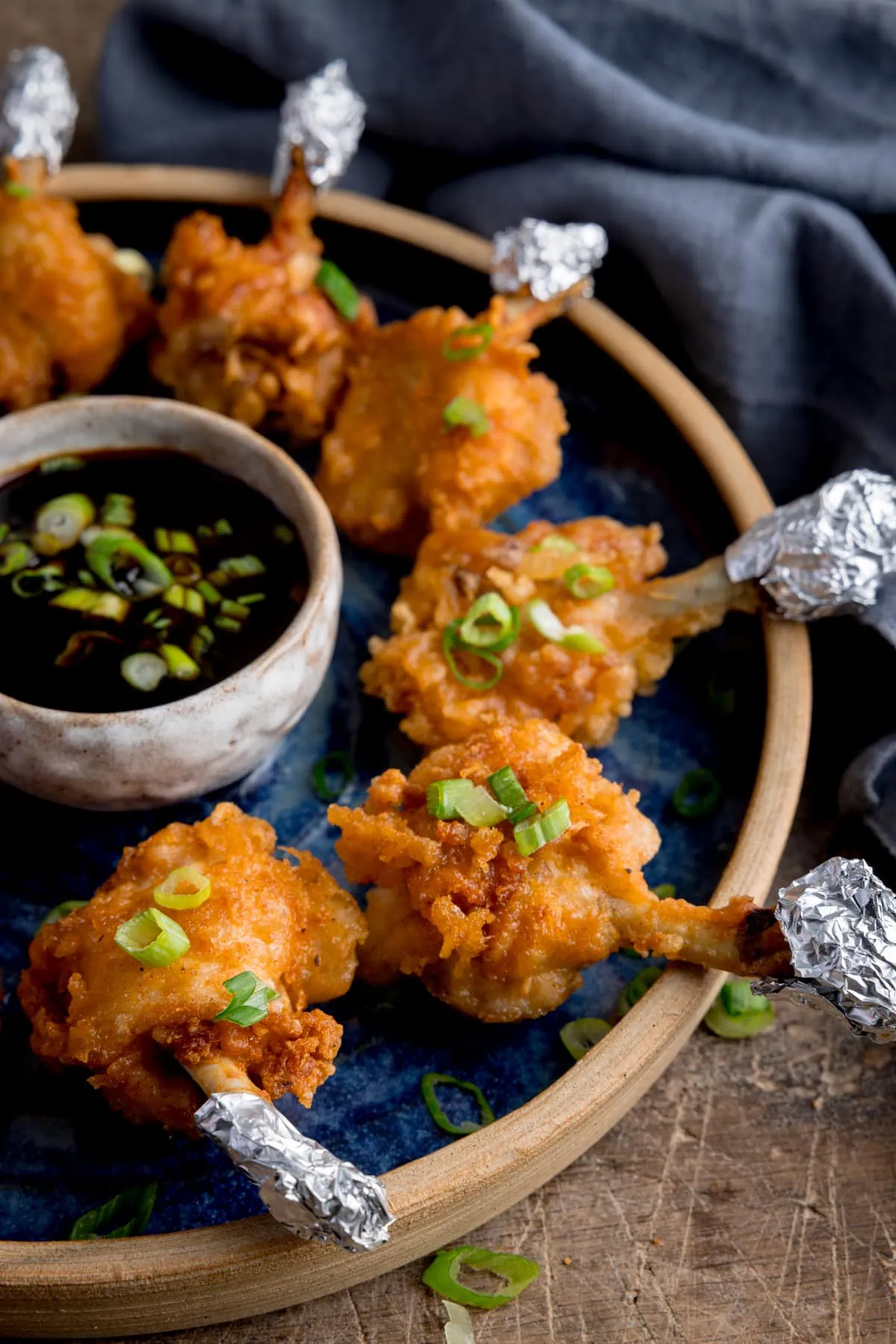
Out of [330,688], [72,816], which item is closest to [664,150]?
[330,688]

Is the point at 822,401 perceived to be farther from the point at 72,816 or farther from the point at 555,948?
the point at 72,816

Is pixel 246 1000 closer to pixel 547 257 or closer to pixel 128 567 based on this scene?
pixel 128 567

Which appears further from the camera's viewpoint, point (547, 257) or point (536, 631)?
point (547, 257)

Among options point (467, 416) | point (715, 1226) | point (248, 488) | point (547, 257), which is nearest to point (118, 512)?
point (248, 488)

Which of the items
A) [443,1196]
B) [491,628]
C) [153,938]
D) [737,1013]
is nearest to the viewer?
[443,1196]

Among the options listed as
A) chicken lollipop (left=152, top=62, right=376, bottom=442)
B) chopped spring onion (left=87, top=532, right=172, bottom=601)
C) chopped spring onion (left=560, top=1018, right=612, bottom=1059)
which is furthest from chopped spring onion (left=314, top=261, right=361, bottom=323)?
chopped spring onion (left=560, top=1018, right=612, bottom=1059)

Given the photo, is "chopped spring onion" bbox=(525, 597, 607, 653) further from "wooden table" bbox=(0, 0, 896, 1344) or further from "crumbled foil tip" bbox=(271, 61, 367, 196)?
"crumbled foil tip" bbox=(271, 61, 367, 196)

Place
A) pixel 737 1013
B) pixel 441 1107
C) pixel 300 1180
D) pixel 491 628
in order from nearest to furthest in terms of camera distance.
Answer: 1. pixel 300 1180
2. pixel 441 1107
3. pixel 737 1013
4. pixel 491 628

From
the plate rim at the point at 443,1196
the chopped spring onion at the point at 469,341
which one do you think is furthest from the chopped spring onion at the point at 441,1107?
the chopped spring onion at the point at 469,341

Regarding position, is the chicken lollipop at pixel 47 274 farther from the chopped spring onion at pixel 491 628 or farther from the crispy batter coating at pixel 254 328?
the chopped spring onion at pixel 491 628
